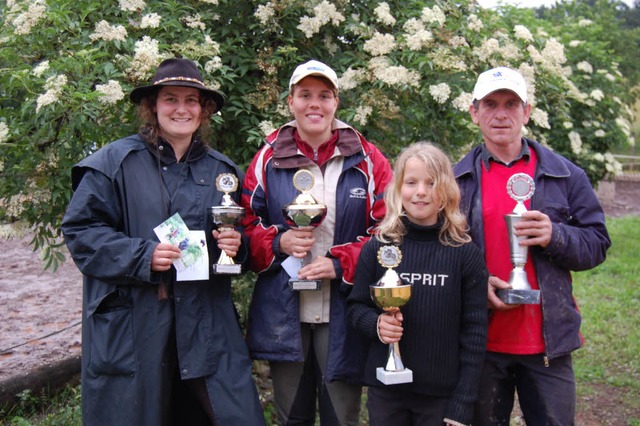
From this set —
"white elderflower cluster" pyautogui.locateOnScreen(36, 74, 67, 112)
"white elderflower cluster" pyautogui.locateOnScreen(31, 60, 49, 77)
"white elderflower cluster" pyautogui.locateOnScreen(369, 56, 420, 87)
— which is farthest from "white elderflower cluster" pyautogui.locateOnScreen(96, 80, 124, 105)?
"white elderflower cluster" pyautogui.locateOnScreen(369, 56, 420, 87)

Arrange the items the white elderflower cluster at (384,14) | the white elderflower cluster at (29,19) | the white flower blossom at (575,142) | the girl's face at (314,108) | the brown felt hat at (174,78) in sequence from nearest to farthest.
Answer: the brown felt hat at (174,78), the girl's face at (314,108), the white elderflower cluster at (29,19), the white elderflower cluster at (384,14), the white flower blossom at (575,142)

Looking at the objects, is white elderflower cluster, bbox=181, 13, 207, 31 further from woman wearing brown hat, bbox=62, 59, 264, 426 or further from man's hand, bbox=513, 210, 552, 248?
man's hand, bbox=513, 210, 552, 248

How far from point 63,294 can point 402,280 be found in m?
5.36

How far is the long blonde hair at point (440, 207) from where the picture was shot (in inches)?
111

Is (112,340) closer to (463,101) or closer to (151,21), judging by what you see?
(151,21)

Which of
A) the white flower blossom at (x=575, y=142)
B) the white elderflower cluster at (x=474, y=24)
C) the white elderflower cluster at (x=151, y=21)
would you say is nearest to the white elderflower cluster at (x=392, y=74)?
the white elderflower cluster at (x=474, y=24)

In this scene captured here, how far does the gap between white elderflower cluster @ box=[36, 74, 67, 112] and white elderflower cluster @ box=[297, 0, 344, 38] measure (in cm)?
149

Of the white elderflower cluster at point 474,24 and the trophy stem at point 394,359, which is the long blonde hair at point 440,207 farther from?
the white elderflower cluster at point 474,24

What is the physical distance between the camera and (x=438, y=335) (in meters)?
2.79

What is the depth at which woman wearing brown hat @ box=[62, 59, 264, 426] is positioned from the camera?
2.89m

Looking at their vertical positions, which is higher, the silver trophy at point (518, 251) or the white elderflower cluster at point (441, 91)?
the white elderflower cluster at point (441, 91)

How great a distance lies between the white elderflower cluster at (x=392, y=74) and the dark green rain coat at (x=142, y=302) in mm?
1423

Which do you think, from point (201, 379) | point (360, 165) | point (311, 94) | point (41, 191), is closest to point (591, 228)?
point (360, 165)

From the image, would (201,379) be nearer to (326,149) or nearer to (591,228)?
(326,149)
